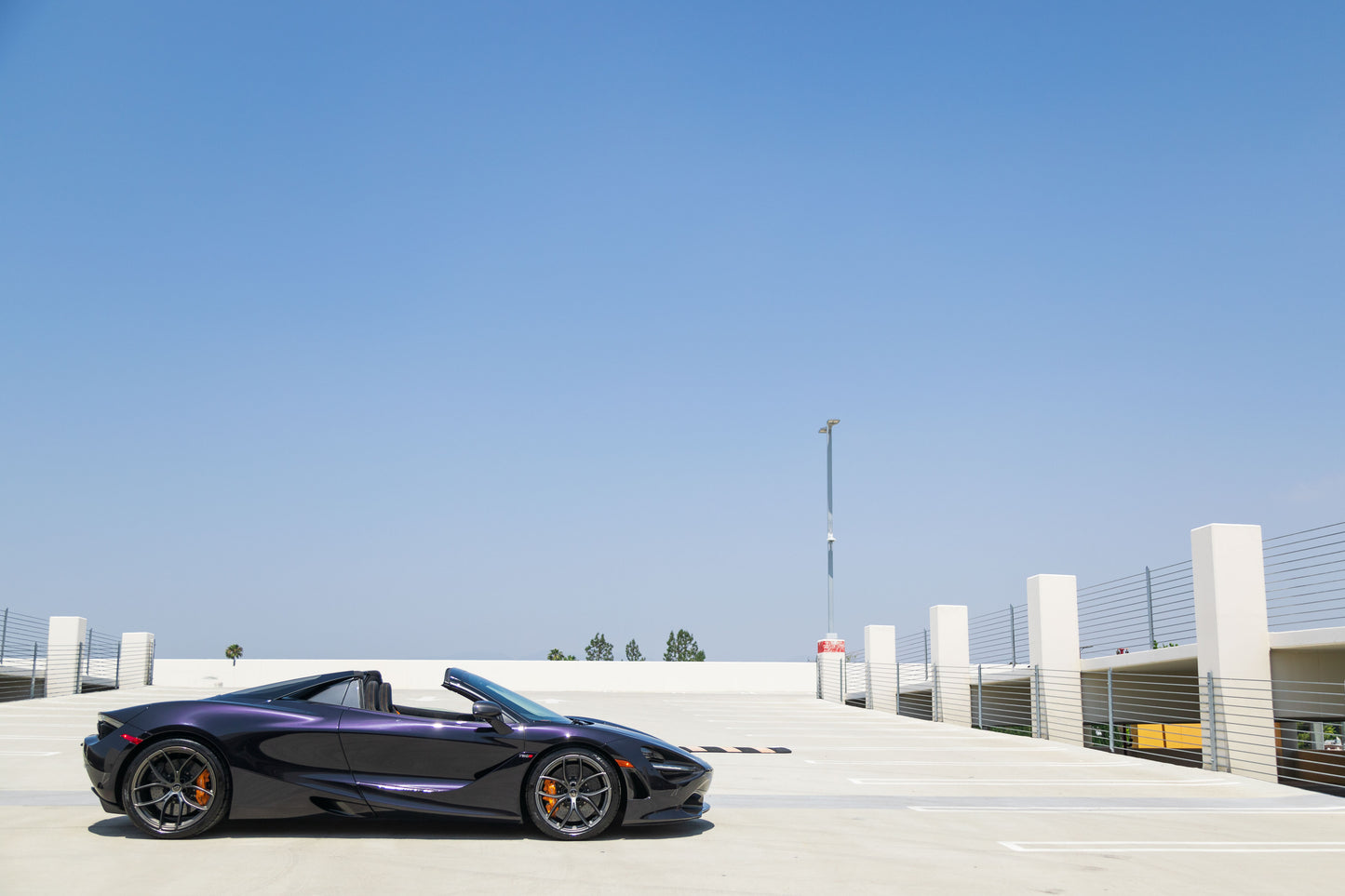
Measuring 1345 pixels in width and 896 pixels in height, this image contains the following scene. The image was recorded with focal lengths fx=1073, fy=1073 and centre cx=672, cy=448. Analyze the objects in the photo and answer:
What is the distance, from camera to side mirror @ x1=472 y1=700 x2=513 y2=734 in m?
6.75

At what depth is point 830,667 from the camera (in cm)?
2931

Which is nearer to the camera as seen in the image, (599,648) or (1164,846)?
(1164,846)

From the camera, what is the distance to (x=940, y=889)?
5637mm

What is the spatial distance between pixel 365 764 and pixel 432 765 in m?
0.41

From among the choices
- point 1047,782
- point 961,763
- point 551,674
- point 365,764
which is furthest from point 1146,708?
point 551,674

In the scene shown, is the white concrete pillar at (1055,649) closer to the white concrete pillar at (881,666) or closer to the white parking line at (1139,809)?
the white concrete pillar at (881,666)

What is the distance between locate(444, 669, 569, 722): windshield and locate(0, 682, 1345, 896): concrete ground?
7.2 inches

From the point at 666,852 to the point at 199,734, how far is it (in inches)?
114

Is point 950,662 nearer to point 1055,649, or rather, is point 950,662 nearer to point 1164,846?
point 1055,649

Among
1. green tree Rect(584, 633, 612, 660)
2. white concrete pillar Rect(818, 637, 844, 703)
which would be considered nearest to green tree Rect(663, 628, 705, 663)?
green tree Rect(584, 633, 612, 660)

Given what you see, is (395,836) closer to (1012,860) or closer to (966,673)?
(1012,860)

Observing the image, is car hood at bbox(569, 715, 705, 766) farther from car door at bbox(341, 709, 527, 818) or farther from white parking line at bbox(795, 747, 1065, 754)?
white parking line at bbox(795, 747, 1065, 754)

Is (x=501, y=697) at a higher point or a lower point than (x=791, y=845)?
higher

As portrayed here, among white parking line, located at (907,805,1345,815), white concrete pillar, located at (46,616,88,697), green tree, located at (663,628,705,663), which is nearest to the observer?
white parking line, located at (907,805,1345,815)
